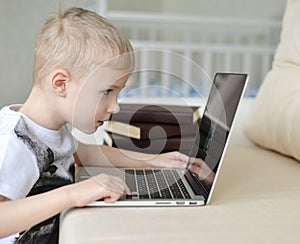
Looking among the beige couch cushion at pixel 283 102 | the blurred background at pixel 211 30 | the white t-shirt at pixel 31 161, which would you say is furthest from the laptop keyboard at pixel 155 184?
the blurred background at pixel 211 30

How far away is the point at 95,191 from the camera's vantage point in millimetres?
796

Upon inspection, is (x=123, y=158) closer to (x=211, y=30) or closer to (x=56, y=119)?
(x=56, y=119)

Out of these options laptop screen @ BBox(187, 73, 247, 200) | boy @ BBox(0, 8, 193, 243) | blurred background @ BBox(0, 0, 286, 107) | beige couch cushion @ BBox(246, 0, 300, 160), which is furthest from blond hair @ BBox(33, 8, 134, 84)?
blurred background @ BBox(0, 0, 286, 107)

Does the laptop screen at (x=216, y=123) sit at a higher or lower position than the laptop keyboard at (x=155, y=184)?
higher

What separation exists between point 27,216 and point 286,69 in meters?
0.88

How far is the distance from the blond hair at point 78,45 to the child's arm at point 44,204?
19cm

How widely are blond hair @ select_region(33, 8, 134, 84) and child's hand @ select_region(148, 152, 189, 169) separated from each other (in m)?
0.25

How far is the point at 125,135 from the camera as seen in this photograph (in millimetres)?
1224

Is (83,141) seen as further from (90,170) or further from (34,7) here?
(34,7)

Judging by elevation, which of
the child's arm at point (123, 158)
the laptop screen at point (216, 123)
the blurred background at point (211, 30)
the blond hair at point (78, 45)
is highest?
the blond hair at point (78, 45)

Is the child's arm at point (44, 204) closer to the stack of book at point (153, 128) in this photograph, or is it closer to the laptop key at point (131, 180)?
the laptop key at point (131, 180)

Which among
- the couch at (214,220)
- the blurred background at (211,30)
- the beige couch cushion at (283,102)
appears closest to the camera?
the couch at (214,220)

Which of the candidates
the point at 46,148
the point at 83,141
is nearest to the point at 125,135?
the point at 83,141

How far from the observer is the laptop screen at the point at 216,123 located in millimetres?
877
